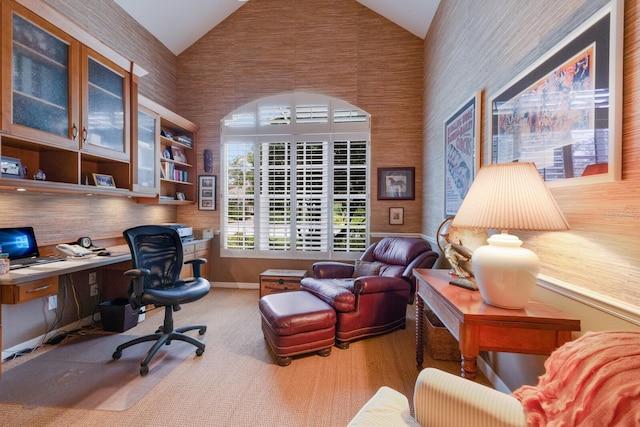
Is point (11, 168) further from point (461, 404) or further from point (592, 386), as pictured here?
point (592, 386)

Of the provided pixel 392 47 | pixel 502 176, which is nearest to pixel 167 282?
pixel 502 176

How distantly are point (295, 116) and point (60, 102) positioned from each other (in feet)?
8.79

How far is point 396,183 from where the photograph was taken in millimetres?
4086

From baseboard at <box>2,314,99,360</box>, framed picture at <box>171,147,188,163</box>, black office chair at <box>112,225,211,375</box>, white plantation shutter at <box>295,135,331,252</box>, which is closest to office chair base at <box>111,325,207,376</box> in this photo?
black office chair at <box>112,225,211,375</box>

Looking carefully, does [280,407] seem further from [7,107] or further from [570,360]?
[7,107]

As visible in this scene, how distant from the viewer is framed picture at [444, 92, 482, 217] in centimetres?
227

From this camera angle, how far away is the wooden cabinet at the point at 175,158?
11.9ft

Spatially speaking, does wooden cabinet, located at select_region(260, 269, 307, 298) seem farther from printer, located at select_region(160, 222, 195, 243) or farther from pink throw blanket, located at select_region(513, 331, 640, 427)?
pink throw blanket, located at select_region(513, 331, 640, 427)

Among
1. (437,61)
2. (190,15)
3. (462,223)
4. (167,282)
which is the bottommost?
(167,282)

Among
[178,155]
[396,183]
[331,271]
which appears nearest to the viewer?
[331,271]

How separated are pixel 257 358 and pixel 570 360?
2.10 m

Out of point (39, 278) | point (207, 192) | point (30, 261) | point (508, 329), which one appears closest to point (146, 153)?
point (207, 192)

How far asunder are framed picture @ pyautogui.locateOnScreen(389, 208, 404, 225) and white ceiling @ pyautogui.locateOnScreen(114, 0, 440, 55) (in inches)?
95.7

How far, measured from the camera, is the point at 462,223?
55.5 inches
